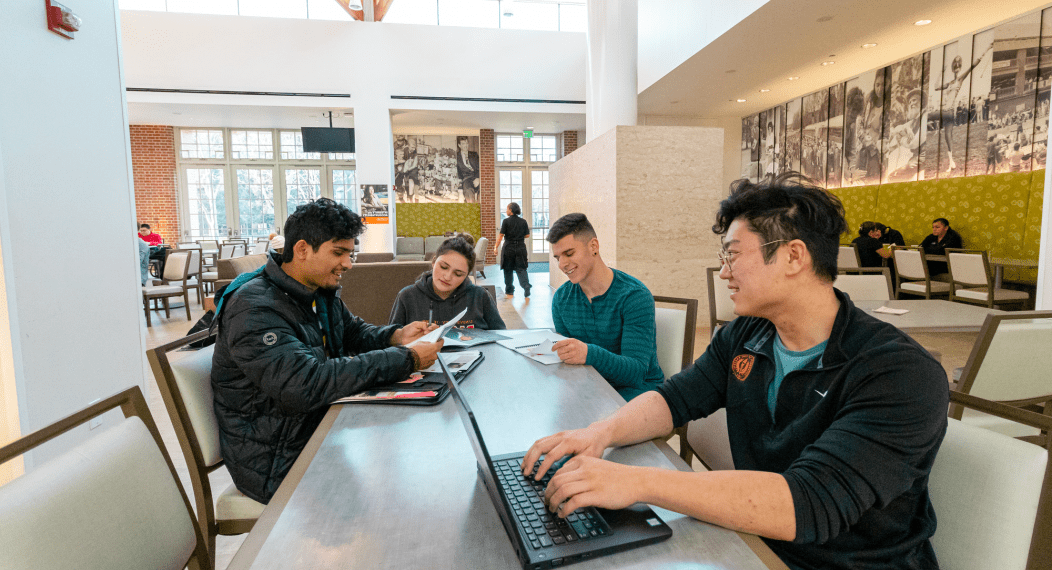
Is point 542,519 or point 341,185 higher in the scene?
point 341,185

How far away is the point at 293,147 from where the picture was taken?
1291cm

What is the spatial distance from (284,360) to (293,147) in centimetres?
1287

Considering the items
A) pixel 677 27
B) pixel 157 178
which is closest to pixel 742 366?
pixel 677 27

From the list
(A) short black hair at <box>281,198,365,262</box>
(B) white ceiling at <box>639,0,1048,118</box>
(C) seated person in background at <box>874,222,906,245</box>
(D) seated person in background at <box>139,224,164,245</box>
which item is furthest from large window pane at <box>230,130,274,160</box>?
(A) short black hair at <box>281,198,365,262</box>

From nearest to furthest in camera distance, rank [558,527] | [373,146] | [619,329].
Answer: [558,527], [619,329], [373,146]

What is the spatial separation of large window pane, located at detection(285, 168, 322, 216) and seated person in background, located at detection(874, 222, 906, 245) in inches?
445

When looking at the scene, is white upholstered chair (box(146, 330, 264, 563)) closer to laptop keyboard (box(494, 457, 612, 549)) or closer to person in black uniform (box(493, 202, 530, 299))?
laptop keyboard (box(494, 457, 612, 549))

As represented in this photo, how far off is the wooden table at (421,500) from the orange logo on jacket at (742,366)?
23 cm

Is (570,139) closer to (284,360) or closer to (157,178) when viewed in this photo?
(157,178)

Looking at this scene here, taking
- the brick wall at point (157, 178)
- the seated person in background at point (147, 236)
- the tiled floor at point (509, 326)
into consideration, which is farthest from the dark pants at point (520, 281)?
the brick wall at point (157, 178)

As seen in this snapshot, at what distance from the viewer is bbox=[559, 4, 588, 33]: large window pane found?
A: 10859mm

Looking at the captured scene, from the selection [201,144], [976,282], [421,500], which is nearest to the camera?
[421,500]

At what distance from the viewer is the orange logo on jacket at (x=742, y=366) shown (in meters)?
1.22

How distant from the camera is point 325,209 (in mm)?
1746
